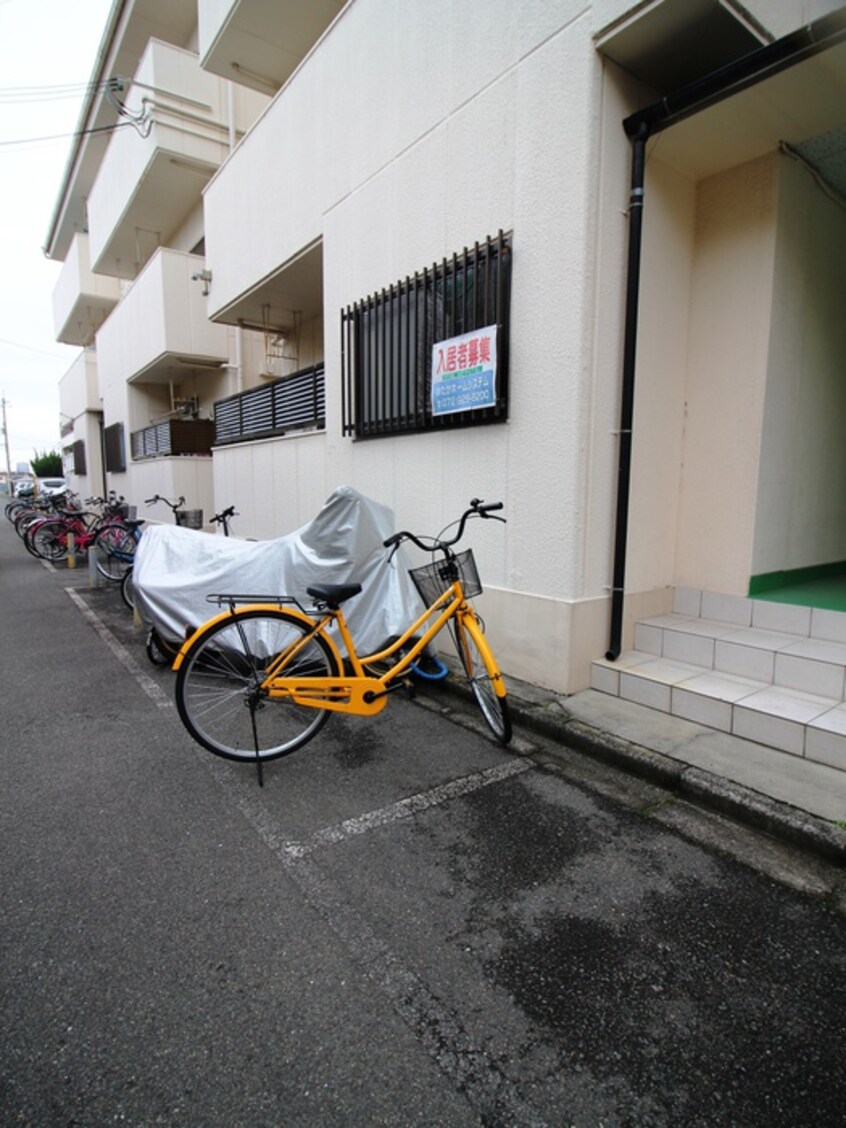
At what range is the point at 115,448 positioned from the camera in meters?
15.4

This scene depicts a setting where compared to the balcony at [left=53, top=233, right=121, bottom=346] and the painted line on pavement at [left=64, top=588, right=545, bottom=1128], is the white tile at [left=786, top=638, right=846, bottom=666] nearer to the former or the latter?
the painted line on pavement at [left=64, top=588, right=545, bottom=1128]

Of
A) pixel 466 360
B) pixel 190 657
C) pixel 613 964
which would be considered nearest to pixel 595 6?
pixel 466 360

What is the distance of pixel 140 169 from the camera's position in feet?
35.9

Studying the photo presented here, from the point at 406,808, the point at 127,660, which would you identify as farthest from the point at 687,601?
the point at 127,660

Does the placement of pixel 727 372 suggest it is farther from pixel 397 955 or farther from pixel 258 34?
pixel 258 34

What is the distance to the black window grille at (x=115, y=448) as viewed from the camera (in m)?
14.8

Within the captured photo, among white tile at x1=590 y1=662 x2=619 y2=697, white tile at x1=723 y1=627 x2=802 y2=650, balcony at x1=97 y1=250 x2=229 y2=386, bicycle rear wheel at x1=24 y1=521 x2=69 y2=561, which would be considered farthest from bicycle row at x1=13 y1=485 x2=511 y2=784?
bicycle rear wheel at x1=24 y1=521 x2=69 y2=561

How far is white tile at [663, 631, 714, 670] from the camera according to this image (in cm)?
378

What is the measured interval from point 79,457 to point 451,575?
22.6m

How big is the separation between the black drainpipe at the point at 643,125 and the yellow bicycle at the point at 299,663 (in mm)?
1090

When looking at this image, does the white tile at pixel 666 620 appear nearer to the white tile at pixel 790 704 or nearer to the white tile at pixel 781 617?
the white tile at pixel 781 617

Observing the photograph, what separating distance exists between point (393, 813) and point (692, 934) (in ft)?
4.29

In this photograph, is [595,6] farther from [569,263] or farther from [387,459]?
[387,459]

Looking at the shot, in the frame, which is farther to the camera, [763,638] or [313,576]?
[313,576]
